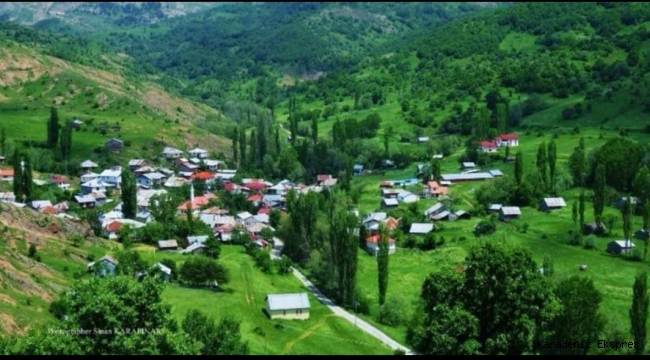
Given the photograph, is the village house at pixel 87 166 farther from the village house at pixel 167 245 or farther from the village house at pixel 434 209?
the village house at pixel 434 209

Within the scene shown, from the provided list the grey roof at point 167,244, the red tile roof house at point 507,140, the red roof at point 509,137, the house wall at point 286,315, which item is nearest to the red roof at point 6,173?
the grey roof at point 167,244

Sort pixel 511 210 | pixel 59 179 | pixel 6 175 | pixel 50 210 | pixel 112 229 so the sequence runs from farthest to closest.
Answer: pixel 59 179
pixel 6 175
pixel 511 210
pixel 50 210
pixel 112 229

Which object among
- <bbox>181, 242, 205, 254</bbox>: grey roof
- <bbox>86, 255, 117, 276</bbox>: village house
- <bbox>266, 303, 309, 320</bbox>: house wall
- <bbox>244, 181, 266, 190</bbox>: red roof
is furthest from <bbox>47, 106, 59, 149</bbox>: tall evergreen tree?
<bbox>266, 303, 309, 320</bbox>: house wall

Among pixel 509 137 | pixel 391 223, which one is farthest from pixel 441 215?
pixel 509 137

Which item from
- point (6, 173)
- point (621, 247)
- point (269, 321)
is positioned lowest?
point (269, 321)

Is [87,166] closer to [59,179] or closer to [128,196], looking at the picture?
[59,179]

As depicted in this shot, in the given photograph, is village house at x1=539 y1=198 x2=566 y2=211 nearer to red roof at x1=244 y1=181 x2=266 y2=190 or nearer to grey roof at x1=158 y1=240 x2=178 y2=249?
red roof at x1=244 y1=181 x2=266 y2=190

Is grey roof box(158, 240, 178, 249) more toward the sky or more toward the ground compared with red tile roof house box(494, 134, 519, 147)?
more toward the ground
